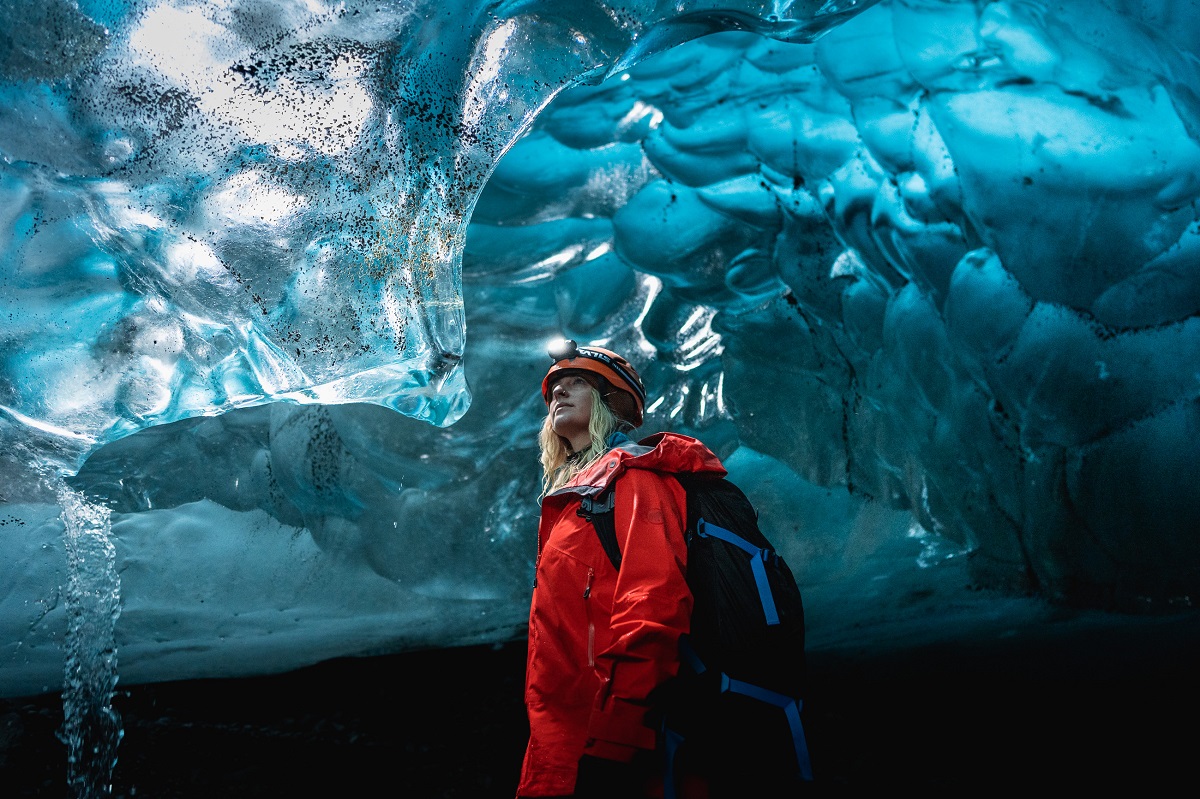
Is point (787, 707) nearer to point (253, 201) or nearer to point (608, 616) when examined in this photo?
point (608, 616)

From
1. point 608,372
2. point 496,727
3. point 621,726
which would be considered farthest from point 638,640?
point 496,727

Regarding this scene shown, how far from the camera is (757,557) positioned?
1.83 m

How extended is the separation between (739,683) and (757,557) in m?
0.28

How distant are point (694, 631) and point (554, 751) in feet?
1.22

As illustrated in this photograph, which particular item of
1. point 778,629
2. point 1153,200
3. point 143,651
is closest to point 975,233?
point 1153,200

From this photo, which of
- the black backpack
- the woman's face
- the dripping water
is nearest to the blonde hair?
the woman's face

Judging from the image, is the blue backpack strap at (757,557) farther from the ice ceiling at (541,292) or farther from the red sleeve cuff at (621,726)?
the ice ceiling at (541,292)

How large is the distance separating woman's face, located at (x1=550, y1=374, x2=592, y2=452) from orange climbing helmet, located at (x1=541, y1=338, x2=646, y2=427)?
55 millimetres

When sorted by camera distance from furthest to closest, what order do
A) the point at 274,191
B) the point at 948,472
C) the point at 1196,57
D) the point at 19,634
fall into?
1. the point at 19,634
2. the point at 948,472
3. the point at 1196,57
4. the point at 274,191

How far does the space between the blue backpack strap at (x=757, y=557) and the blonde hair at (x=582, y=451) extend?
0.45 metres

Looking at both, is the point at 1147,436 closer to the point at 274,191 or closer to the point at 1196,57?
the point at 1196,57

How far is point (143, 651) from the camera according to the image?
4949mm

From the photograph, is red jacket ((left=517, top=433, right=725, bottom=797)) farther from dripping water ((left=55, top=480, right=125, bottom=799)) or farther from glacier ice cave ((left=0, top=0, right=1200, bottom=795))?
dripping water ((left=55, top=480, right=125, bottom=799))

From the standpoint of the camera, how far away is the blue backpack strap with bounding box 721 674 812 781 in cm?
166
